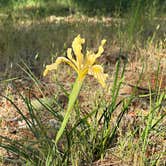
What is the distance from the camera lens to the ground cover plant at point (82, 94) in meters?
1.86

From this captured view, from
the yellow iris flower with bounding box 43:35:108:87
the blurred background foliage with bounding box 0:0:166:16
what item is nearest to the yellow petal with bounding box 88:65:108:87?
the yellow iris flower with bounding box 43:35:108:87

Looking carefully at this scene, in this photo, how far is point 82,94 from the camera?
114 inches

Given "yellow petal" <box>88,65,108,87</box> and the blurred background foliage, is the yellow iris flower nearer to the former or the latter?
"yellow petal" <box>88,65,108,87</box>

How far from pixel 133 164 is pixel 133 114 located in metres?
0.69

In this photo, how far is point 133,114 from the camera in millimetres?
2609

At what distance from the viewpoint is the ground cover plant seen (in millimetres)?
1855

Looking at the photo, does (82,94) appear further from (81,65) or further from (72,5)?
(72,5)

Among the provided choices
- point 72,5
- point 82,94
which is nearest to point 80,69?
point 82,94

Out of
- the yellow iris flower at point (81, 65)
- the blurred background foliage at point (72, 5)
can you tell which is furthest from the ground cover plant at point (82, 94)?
the blurred background foliage at point (72, 5)

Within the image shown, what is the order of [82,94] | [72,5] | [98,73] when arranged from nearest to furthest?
[98,73], [82,94], [72,5]

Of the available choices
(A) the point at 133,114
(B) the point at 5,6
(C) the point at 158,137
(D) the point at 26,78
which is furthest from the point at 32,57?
(B) the point at 5,6

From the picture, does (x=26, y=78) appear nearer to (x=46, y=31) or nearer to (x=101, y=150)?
(x=101, y=150)

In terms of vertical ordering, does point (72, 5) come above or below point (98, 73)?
below

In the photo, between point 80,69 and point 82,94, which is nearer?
point 80,69
